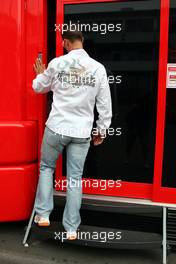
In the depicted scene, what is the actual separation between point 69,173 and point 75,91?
0.66 meters

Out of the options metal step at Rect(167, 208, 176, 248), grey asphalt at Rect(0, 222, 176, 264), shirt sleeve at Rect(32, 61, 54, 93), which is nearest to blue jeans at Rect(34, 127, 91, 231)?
grey asphalt at Rect(0, 222, 176, 264)

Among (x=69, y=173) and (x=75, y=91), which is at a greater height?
(x=75, y=91)

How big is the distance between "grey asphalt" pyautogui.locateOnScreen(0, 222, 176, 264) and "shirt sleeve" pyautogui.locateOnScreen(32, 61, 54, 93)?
1230mm

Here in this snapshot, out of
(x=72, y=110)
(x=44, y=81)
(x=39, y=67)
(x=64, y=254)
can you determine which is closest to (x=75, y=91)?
(x=72, y=110)

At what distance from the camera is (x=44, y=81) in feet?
10.4

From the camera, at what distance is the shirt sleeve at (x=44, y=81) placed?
3135 millimetres

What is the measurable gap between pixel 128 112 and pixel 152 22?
0.79m

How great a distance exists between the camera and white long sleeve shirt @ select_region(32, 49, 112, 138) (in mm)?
3080

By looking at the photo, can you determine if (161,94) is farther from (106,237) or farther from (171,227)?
(106,237)

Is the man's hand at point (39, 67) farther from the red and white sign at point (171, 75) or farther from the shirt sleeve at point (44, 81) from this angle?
the red and white sign at point (171, 75)

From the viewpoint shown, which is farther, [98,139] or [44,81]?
[98,139]

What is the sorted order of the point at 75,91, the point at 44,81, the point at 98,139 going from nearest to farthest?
the point at 75,91
the point at 44,81
the point at 98,139

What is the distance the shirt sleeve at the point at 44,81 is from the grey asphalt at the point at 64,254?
1.23 m

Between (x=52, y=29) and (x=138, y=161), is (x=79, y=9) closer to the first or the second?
(x=52, y=29)
